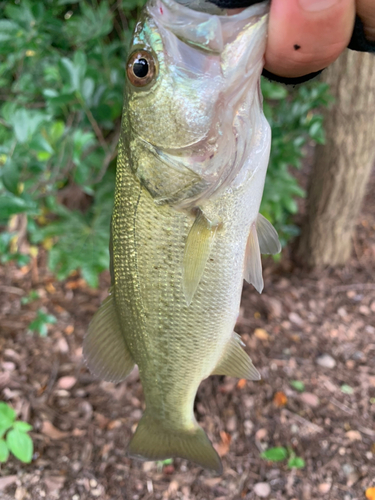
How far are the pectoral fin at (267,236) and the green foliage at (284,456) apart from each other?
61.6 inches

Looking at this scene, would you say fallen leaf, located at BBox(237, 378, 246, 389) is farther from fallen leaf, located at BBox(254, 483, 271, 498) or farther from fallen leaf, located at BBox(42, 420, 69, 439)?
fallen leaf, located at BBox(42, 420, 69, 439)

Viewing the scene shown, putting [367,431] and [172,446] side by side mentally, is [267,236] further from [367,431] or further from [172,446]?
[367,431]

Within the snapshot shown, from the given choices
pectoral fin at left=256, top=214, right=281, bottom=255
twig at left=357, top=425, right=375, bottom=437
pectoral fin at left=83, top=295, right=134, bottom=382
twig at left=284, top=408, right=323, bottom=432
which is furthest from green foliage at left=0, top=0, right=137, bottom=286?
twig at left=357, top=425, right=375, bottom=437

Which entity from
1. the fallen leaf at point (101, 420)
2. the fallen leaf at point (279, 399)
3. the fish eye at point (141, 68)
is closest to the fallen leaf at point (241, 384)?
the fallen leaf at point (279, 399)

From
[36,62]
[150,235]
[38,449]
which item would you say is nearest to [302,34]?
[150,235]

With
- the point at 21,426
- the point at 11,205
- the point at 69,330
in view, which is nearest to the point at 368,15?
the point at 11,205

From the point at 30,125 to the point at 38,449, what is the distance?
168 centimetres

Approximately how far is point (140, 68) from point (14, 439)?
1.69 meters

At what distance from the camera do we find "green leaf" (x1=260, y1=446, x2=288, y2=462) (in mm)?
2189

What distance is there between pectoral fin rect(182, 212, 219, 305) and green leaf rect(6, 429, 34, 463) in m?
1.27

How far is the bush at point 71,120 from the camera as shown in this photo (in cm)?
185

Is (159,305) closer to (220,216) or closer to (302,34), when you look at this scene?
(220,216)

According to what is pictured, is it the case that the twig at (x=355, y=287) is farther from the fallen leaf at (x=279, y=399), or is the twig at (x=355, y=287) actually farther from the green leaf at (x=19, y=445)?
the green leaf at (x=19, y=445)

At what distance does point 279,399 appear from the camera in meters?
2.49
